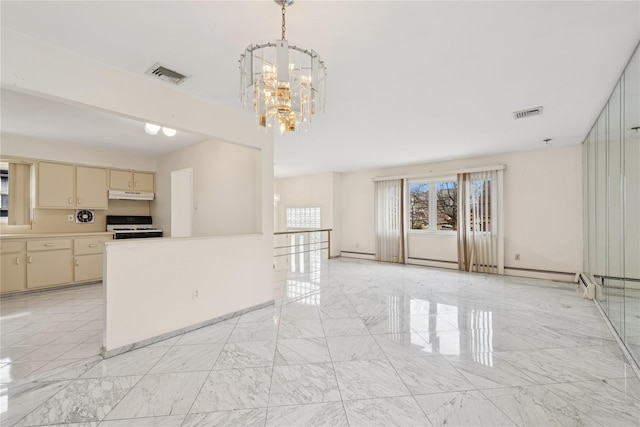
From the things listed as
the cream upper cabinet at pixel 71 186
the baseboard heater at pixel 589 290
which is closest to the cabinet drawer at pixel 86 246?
the cream upper cabinet at pixel 71 186

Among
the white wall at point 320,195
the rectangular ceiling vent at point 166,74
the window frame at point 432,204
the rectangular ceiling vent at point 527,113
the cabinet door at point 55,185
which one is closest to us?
the rectangular ceiling vent at point 166,74

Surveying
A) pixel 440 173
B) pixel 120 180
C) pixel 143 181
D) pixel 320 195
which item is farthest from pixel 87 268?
pixel 440 173

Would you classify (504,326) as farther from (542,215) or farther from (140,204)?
(140,204)

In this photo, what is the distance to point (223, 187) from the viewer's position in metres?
4.07

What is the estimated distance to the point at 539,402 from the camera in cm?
173

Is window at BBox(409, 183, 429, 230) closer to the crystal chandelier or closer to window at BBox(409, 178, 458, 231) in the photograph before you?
window at BBox(409, 178, 458, 231)

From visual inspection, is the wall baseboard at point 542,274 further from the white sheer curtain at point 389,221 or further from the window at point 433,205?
the white sheer curtain at point 389,221

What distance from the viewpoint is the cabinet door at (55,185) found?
4.47 metres

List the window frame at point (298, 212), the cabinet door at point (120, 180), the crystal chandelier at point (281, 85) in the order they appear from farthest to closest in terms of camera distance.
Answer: the window frame at point (298, 212) < the cabinet door at point (120, 180) < the crystal chandelier at point (281, 85)

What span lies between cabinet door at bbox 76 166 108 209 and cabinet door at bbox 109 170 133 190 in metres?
0.11

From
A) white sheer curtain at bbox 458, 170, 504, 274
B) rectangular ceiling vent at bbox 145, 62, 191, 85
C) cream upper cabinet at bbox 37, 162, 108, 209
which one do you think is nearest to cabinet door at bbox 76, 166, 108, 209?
cream upper cabinet at bbox 37, 162, 108, 209

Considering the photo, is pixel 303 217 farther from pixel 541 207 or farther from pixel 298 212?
pixel 541 207

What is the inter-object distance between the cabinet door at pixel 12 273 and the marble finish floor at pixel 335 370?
647 mm

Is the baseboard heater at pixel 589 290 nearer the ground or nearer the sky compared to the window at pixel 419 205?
nearer the ground
